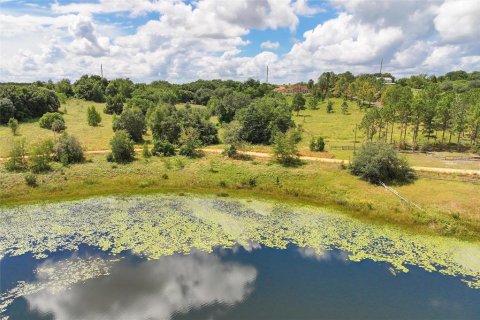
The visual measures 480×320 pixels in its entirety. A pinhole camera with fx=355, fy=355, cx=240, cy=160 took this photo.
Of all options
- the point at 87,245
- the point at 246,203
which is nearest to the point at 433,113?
the point at 246,203

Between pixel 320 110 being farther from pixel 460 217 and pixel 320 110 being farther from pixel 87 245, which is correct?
pixel 87 245

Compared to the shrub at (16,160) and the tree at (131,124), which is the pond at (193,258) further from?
the tree at (131,124)

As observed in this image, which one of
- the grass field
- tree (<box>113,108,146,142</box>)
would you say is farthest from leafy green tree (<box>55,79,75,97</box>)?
tree (<box>113,108,146,142</box>)

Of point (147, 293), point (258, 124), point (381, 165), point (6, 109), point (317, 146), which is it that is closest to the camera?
point (147, 293)

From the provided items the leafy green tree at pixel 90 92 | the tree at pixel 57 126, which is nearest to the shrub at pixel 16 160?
the tree at pixel 57 126

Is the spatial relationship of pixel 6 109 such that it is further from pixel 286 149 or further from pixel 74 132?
pixel 286 149

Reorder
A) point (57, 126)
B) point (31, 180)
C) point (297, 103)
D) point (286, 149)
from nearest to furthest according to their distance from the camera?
point (31, 180)
point (286, 149)
point (57, 126)
point (297, 103)

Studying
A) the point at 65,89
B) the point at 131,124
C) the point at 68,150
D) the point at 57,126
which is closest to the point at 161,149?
the point at 131,124
